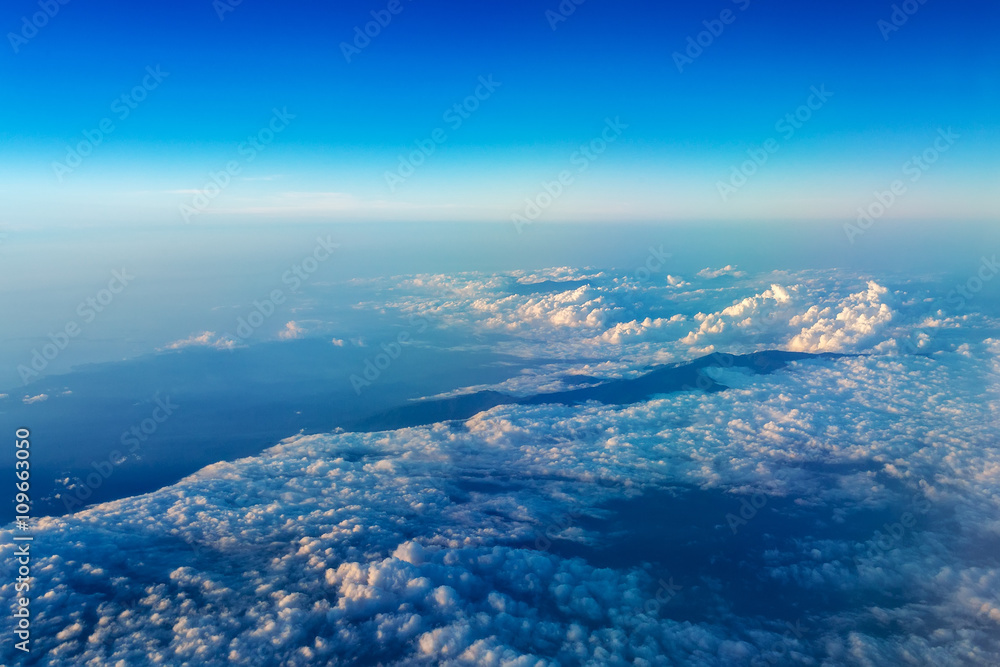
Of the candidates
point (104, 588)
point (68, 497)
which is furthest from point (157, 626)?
point (68, 497)

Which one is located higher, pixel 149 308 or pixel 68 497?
pixel 149 308

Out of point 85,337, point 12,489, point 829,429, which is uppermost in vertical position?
point 85,337

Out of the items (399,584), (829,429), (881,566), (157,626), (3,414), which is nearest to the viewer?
(157,626)

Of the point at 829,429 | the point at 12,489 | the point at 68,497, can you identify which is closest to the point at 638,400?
the point at 829,429

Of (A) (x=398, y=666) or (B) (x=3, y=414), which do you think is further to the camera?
(B) (x=3, y=414)

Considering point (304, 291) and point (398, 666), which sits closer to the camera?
point (398, 666)

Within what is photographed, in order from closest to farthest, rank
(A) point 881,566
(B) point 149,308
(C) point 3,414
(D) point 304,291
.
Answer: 1. (A) point 881,566
2. (C) point 3,414
3. (B) point 149,308
4. (D) point 304,291

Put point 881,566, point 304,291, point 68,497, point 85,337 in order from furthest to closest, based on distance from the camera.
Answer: point 304,291
point 85,337
point 68,497
point 881,566

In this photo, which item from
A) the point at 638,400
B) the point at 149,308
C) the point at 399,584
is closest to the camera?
the point at 399,584

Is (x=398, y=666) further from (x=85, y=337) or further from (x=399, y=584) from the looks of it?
(x=85, y=337)

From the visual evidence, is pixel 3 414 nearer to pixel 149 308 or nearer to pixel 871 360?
pixel 149 308
